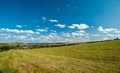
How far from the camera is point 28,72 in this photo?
2036 centimetres

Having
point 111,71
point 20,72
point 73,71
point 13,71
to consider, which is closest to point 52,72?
point 73,71

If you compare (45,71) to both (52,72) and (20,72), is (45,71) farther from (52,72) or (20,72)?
(20,72)

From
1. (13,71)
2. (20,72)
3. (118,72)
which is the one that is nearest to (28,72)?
(20,72)

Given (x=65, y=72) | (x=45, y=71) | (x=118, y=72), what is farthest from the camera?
(x=45, y=71)

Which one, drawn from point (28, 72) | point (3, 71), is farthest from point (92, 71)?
point (3, 71)

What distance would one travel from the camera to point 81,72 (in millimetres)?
18828

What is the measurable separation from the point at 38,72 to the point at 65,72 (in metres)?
3.60

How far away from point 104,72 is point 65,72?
4668 millimetres

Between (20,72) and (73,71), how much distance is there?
275 inches

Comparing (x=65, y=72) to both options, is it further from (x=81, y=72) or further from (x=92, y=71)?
(x=92, y=71)

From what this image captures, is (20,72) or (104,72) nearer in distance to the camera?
(104,72)

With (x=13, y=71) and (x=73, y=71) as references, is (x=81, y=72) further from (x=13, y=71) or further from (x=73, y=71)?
(x=13, y=71)

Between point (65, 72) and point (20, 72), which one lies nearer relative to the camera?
point (65, 72)

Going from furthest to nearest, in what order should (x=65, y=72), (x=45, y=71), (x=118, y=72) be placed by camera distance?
(x=45, y=71) → (x=65, y=72) → (x=118, y=72)
